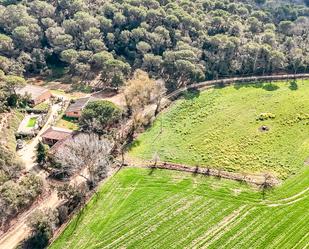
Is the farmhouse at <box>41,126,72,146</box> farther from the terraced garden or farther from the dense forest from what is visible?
the dense forest

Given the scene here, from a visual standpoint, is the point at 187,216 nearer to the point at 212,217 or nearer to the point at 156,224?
the point at 212,217

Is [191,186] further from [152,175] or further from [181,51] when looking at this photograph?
[181,51]

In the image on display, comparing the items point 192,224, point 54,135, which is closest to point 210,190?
point 192,224

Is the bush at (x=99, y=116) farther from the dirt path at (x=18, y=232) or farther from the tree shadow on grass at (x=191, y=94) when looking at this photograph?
the tree shadow on grass at (x=191, y=94)

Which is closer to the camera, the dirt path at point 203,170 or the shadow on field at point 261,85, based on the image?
the dirt path at point 203,170

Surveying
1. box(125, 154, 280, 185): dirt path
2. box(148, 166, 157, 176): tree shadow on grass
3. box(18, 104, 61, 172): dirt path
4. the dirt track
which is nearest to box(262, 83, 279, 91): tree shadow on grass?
the dirt track

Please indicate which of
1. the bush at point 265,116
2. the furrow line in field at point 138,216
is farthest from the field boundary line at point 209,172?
the bush at point 265,116

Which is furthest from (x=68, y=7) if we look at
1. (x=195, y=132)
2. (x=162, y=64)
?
(x=195, y=132)
